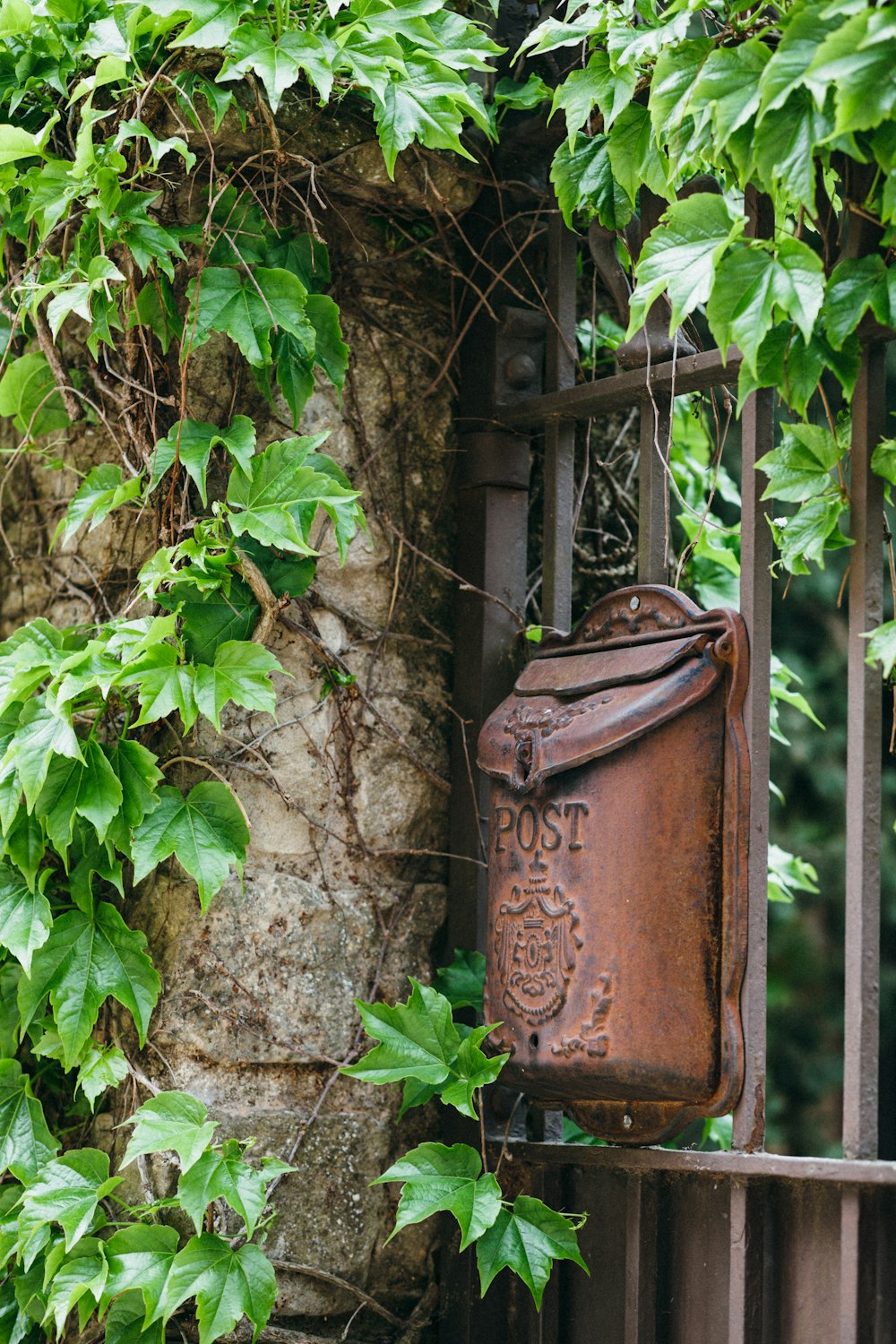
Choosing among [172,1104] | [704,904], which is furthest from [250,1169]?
[704,904]

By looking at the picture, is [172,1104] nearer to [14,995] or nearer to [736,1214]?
[14,995]

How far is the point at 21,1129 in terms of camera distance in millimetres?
2084

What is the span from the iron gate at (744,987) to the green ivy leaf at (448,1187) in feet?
0.64

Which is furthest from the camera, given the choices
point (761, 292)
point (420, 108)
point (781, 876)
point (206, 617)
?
point (781, 876)

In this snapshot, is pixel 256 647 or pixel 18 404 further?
pixel 18 404

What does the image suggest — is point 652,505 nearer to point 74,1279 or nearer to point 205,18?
point 205,18

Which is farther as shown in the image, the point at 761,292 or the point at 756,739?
the point at 756,739

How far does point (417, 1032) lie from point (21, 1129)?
61 cm

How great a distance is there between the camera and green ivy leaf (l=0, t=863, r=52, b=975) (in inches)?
77.1

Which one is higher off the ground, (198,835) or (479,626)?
(479,626)

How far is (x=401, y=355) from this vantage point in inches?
93.4

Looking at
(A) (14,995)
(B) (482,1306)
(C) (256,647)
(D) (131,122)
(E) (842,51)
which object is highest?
(D) (131,122)

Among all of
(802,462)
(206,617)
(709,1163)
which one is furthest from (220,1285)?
(802,462)

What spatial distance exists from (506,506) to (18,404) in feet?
2.60
